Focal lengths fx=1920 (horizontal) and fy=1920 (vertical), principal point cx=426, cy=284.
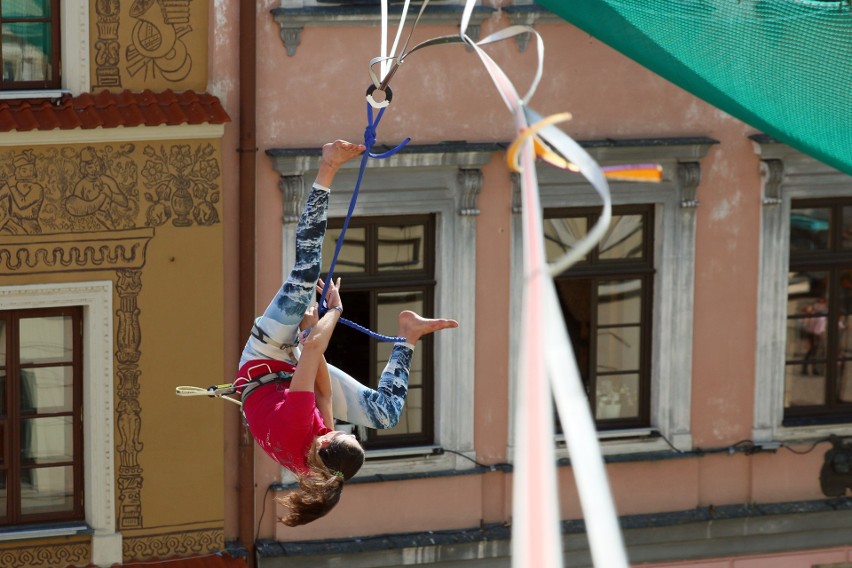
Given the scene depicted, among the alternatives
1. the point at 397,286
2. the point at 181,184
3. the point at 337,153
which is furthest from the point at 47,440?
the point at 337,153

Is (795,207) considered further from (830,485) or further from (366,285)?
(366,285)

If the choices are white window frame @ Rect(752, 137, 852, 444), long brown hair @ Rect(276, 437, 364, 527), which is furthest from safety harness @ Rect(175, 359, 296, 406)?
white window frame @ Rect(752, 137, 852, 444)

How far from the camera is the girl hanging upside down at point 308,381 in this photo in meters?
6.73

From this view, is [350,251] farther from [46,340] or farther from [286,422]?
[286,422]

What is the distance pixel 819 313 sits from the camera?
41.2ft

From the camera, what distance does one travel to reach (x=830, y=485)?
1274cm

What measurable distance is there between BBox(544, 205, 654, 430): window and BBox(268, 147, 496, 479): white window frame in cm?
59

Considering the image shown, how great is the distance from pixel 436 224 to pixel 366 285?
572mm

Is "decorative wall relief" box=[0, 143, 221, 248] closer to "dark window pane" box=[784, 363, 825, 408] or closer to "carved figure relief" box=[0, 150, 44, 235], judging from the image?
"carved figure relief" box=[0, 150, 44, 235]

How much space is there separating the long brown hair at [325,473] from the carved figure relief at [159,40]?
Result: 14.7 ft

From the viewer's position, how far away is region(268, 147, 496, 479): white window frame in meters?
11.3

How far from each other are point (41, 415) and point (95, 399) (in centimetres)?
35

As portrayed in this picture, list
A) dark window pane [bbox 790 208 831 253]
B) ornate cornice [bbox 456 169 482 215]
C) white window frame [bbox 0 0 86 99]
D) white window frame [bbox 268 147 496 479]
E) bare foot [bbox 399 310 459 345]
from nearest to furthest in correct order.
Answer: bare foot [bbox 399 310 459 345] < white window frame [bbox 0 0 86 99] < white window frame [bbox 268 147 496 479] < ornate cornice [bbox 456 169 482 215] < dark window pane [bbox 790 208 831 253]

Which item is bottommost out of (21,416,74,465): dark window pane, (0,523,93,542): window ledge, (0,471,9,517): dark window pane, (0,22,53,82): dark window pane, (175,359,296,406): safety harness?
(0,523,93,542): window ledge
